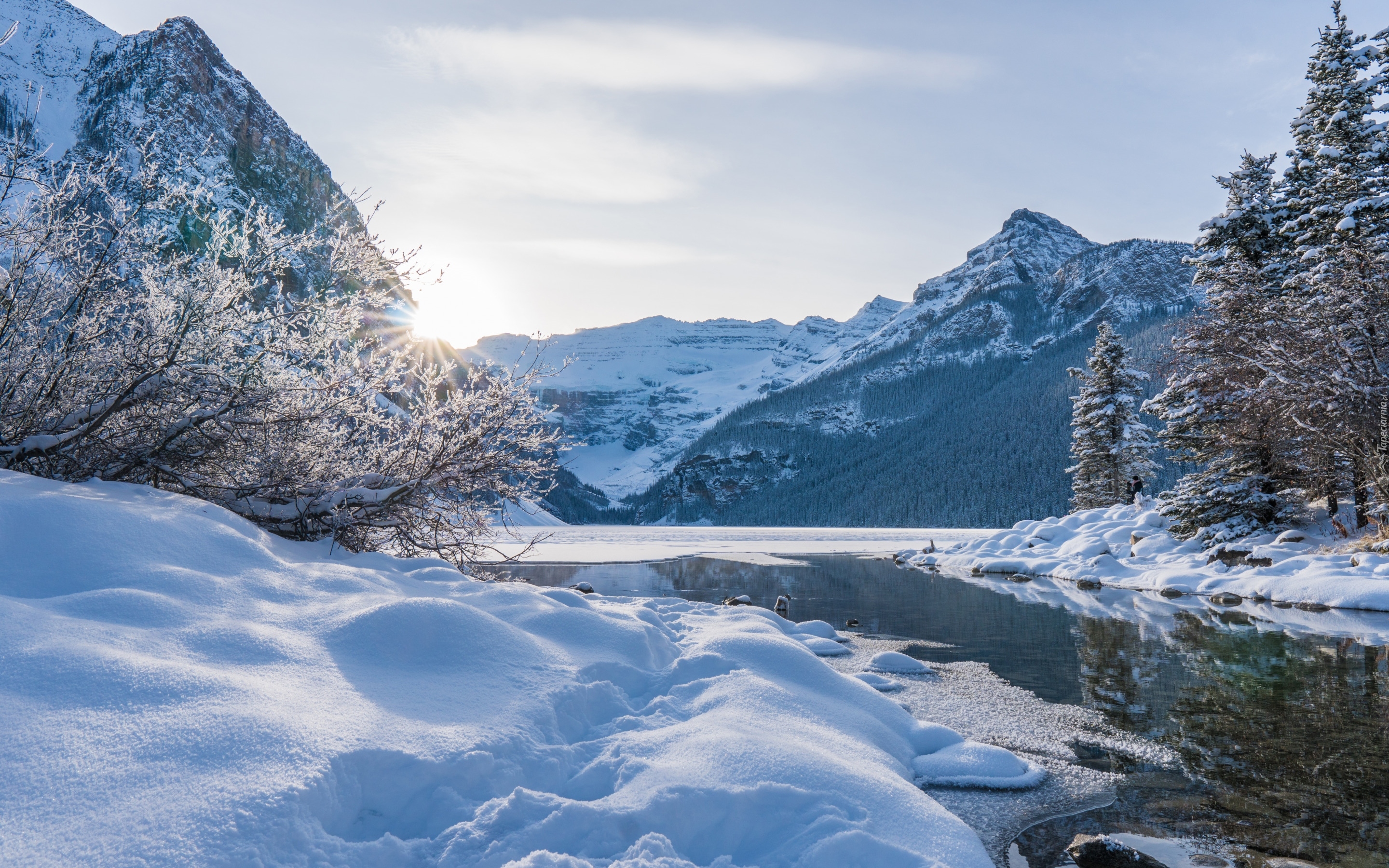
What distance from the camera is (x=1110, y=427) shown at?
3569cm

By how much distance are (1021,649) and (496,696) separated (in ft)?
35.7

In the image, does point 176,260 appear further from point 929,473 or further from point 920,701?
point 929,473

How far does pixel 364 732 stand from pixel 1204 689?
10451mm

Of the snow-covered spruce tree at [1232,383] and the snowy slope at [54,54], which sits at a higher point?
the snowy slope at [54,54]

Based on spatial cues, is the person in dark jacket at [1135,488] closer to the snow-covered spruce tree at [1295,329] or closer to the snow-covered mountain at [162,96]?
the snow-covered spruce tree at [1295,329]

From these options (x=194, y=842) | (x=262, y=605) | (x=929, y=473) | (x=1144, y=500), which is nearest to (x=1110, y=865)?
(x=194, y=842)

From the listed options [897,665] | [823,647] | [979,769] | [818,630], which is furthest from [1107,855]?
[818,630]

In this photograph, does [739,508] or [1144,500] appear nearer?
[1144,500]

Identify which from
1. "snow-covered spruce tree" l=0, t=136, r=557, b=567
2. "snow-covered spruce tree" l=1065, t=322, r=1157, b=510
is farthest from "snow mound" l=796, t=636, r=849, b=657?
"snow-covered spruce tree" l=1065, t=322, r=1157, b=510

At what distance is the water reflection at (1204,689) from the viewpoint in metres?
5.47

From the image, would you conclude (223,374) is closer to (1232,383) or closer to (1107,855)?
(1107,855)

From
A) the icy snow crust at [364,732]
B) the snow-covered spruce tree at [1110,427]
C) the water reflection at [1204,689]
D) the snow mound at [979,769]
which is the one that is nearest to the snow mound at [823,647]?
the water reflection at [1204,689]

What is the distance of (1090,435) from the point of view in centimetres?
3691

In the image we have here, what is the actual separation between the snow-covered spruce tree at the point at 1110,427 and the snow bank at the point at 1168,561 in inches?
195
